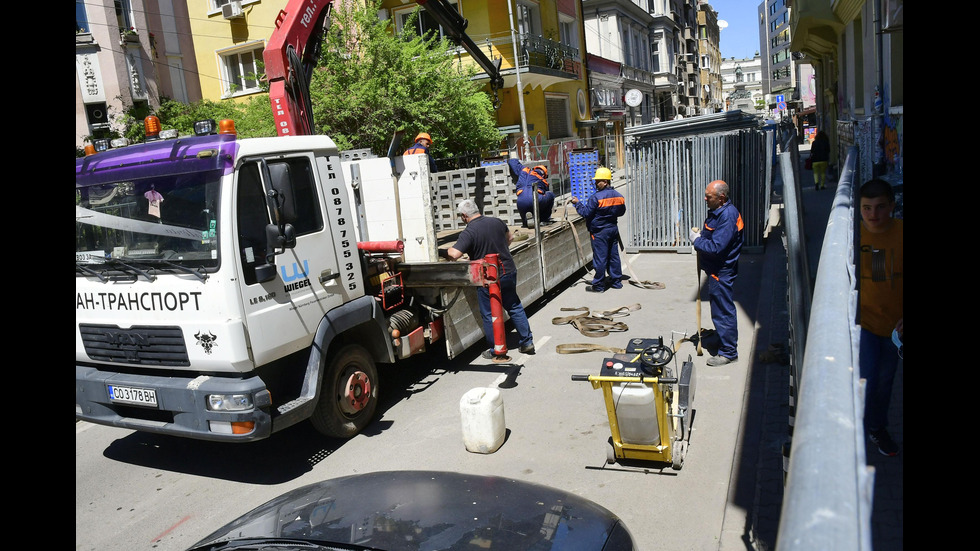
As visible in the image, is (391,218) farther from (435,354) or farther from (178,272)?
(178,272)

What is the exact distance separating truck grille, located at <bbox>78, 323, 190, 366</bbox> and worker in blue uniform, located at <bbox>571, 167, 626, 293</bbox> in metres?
6.61

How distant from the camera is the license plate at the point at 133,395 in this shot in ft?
16.8

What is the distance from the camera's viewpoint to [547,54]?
27.8 metres

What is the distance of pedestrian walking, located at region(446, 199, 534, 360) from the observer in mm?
7223

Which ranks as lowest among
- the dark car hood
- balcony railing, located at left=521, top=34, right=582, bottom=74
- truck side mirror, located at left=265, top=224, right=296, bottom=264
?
the dark car hood

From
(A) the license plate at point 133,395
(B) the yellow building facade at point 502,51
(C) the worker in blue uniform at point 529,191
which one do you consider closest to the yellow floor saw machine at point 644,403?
(A) the license plate at point 133,395

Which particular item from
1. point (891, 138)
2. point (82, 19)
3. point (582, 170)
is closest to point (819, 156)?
point (582, 170)

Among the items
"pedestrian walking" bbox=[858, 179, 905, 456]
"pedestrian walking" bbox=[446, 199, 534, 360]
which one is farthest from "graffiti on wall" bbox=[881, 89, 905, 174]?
"pedestrian walking" bbox=[446, 199, 534, 360]

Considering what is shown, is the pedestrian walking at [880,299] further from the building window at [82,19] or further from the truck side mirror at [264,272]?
the building window at [82,19]

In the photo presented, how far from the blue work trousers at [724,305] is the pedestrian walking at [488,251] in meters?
2.15

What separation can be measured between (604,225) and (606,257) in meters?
0.52

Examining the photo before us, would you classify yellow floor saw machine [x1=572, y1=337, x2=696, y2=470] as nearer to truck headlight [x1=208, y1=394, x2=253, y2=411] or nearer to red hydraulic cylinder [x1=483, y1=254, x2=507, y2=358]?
red hydraulic cylinder [x1=483, y1=254, x2=507, y2=358]

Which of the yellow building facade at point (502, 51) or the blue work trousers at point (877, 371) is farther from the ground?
the yellow building facade at point (502, 51)

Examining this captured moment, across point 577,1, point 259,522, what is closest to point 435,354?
point 259,522
